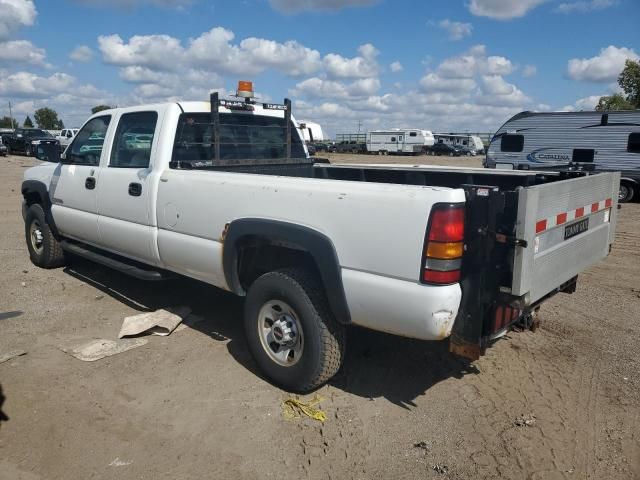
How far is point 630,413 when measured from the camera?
11.3ft

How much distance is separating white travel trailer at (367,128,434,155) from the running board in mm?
47210

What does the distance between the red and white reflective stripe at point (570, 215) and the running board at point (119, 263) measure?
3111 mm

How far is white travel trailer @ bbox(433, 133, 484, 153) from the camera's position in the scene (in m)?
57.0

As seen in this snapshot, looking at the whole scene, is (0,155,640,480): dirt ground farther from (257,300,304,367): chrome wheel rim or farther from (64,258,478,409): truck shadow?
(257,300,304,367): chrome wheel rim

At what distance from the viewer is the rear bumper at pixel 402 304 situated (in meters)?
2.86

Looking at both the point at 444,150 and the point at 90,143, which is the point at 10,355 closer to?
the point at 90,143

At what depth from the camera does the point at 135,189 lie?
4660 millimetres

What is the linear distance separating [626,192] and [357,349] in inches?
566

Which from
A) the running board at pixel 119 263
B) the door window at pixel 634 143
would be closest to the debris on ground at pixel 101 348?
the running board at pixel 119 263

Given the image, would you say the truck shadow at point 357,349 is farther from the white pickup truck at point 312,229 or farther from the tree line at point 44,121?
the tree line at point 44,121

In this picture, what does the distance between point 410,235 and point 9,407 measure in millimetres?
2804

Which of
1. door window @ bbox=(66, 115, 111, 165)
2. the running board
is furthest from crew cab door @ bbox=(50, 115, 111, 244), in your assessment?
the running board

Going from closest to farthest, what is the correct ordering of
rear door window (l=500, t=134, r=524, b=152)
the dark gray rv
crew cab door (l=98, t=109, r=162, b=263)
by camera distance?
1. crew cab door (l=98, t=109, r=162, b=263)
2. the dark gray rv
3. rear door window (l=500, t=134, r=524, b=152)

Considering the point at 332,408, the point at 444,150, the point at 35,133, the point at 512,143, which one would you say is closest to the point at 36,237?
the point at 332,408
